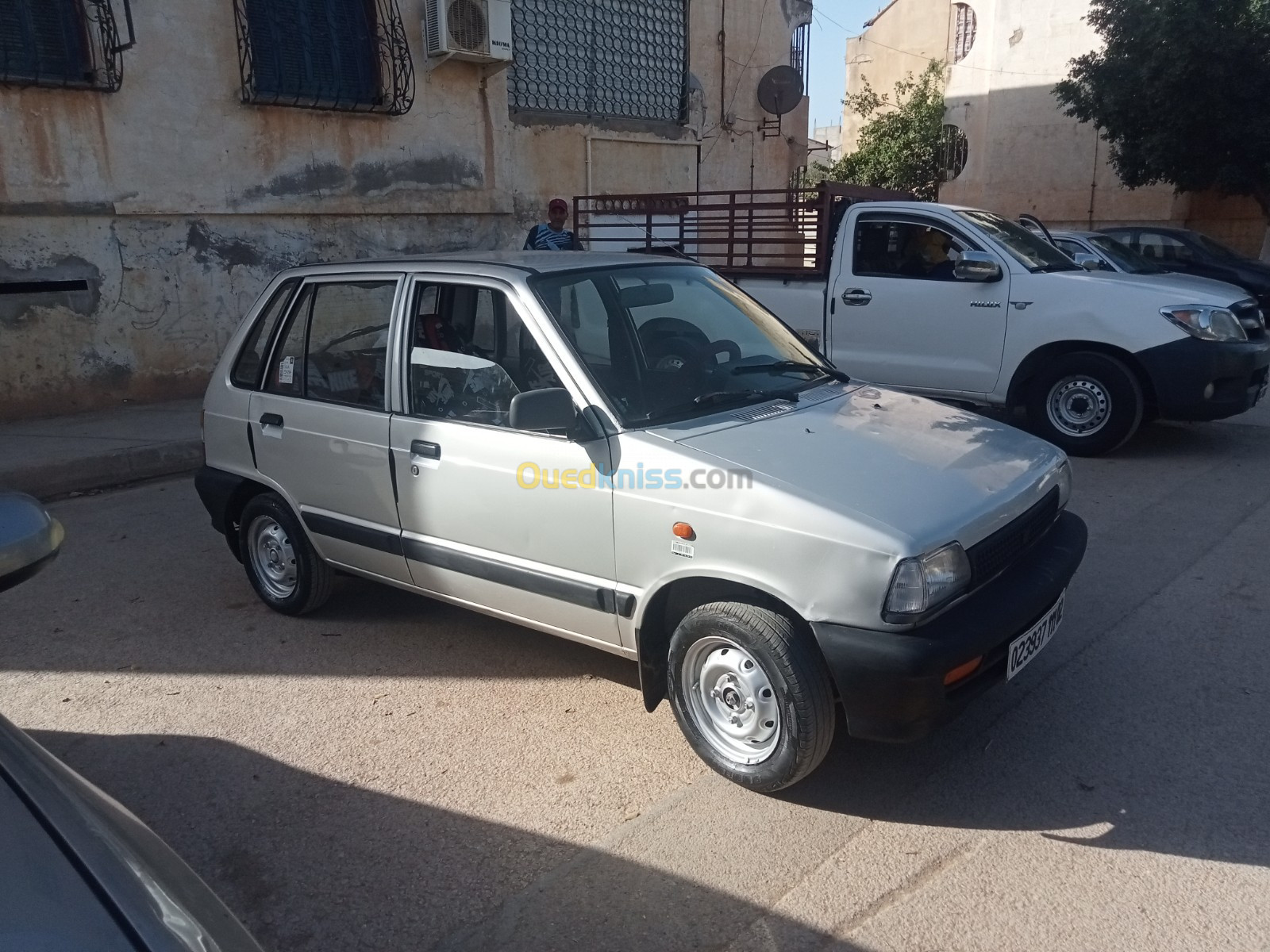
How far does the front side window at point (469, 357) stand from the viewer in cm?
394

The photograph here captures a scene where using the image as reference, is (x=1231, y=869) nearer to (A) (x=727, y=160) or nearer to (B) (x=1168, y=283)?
(B) (x=1168, y=283)

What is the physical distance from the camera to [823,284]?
8273 mm

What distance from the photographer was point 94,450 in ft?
26.5

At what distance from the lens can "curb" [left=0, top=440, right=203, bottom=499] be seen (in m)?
7.47

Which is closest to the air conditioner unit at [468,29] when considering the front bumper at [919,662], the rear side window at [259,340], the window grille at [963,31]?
the rear side window at [259,340]

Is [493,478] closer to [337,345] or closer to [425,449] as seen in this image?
[425,449]

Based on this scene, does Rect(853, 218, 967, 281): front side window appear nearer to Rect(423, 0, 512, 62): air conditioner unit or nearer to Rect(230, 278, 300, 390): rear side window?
Rect(230, 278, 300, 390): rear side window

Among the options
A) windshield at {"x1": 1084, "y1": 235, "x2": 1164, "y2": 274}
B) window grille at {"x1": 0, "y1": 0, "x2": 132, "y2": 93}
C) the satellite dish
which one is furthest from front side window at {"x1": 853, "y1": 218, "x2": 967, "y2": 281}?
the satellite dish

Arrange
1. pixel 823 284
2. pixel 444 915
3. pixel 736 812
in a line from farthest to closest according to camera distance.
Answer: pixel 823 284 < pixel 736 812 < pixel 444 915

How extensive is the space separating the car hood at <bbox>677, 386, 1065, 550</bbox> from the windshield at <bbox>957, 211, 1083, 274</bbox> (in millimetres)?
3995

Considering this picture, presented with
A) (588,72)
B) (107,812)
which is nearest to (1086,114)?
(588,72)

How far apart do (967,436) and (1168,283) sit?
4586 millimetres

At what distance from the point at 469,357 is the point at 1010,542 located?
217 centimetres

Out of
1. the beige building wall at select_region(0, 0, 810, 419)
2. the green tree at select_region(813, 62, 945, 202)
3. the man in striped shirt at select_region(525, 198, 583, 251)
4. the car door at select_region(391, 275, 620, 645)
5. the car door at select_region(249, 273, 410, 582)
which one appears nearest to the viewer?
the car door at select_region(391, 275, 620, 645)
